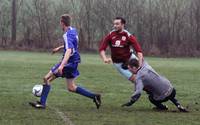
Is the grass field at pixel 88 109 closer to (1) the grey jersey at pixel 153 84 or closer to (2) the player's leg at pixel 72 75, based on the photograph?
(2) the player's leg at pixel 72 75

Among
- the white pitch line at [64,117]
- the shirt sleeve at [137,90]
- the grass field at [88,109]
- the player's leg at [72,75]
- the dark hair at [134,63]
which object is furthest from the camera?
the player's leg at [72,75]

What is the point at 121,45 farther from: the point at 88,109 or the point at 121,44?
the point at 88,109

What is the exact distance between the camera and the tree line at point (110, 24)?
4762 cm

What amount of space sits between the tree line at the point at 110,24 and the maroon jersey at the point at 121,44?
116ft

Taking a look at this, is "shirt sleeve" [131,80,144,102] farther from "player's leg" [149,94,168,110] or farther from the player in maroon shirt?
the player in maroon shirt

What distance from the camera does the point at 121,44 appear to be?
1095 cm

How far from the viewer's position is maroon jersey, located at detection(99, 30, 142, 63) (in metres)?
10.9

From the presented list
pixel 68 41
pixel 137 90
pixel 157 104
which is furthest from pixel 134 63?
pixel 68 41

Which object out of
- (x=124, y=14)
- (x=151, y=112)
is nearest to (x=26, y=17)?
(x=124, y=14)

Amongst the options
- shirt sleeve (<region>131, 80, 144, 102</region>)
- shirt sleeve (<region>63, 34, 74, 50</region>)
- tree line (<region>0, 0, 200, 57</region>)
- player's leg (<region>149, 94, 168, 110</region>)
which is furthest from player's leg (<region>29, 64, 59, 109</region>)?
tree line (<region>0, 0, 200, 57</region>)

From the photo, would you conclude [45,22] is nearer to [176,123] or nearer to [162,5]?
[162,5]

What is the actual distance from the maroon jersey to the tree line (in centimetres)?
3522

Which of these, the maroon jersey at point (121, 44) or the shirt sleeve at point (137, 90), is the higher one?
the maroon jersey at point (121, 44)

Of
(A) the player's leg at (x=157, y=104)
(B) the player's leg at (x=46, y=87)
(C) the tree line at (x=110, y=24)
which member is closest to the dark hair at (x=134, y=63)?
(A) the player's leg at (x=157, y=104)
